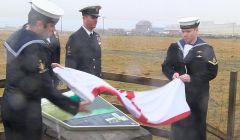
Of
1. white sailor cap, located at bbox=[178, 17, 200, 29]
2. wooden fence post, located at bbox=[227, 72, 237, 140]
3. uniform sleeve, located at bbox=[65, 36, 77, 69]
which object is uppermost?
white sailor cap, located at bbox=[178, 17, 200, 29]

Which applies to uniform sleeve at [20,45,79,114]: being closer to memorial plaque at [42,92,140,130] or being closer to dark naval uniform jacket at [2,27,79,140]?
dark naval uniform jacket at [2,27,79,140]

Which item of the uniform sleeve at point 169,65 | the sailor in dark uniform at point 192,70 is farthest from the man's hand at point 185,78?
the uniform sleeve at point 169,65

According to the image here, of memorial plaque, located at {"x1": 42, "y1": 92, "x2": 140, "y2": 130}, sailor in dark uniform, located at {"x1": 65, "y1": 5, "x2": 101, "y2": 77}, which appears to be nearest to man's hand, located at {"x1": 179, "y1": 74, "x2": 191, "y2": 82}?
memorial plaque, located at {"x1": 42, "y1": 92, "x2": 140, "y2": 130}

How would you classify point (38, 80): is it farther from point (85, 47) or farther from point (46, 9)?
point (85, 47)

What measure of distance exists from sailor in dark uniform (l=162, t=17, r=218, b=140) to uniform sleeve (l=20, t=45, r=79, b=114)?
5.65ft

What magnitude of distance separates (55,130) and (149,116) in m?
0.93

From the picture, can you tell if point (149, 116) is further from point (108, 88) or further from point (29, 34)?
point (29, 34)

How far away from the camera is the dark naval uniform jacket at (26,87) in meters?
3.15

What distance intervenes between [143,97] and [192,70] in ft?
2.55

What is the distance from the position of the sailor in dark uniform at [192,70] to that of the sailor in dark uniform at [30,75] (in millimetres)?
1761

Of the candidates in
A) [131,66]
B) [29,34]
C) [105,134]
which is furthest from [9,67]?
[131,66]

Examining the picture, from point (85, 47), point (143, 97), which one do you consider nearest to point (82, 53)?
point (85, 47)

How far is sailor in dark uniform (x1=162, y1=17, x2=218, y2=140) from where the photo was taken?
4656mm

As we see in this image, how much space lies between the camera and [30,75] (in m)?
Answer: 3.15
